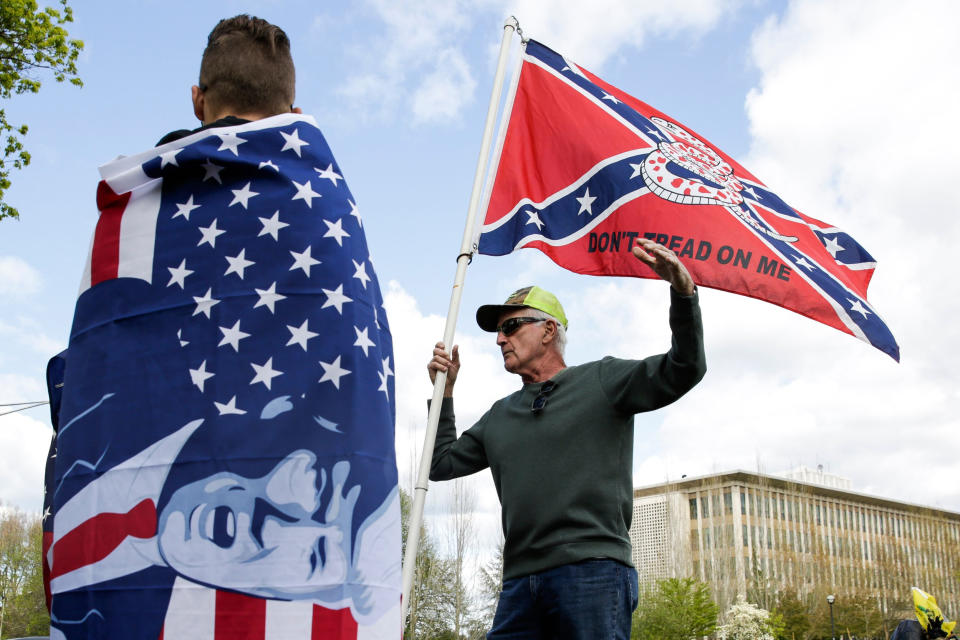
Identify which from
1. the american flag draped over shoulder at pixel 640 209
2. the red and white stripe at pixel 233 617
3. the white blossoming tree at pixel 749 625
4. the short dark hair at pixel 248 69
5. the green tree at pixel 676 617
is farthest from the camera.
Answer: the white blossoming tree at pixel 749 625

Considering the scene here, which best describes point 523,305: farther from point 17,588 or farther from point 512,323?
point 17,588

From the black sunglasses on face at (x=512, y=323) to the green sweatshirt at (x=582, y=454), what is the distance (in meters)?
0.26

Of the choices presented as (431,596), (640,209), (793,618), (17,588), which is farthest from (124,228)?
(17,588)

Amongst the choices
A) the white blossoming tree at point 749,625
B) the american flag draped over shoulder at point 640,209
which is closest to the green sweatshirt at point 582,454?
the american flag draped over shoulder at point 640,209

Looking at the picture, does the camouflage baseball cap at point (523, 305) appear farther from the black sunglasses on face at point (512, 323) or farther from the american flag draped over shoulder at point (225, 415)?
the american flag draped over shoulder at point (225, 415)

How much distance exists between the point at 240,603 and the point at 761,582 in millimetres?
58018

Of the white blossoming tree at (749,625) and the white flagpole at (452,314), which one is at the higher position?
the white flagpole at (452,314)

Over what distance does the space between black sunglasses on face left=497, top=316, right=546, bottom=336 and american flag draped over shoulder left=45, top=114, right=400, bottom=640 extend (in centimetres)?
175

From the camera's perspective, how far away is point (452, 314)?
3438 mm

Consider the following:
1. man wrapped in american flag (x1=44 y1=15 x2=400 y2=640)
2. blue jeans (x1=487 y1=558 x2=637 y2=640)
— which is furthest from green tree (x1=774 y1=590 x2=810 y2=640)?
man wrapped in american flag (x1=44 y1=15 x2=400 y2=640)

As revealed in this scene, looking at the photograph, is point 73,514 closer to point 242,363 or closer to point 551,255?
point 242,363

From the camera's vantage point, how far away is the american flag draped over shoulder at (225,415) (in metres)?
1.68

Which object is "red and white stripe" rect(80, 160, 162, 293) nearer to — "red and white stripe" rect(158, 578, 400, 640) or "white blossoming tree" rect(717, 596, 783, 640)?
"red and white stripe" rect(158, 578, 400, 640)

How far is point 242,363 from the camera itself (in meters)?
1.78
